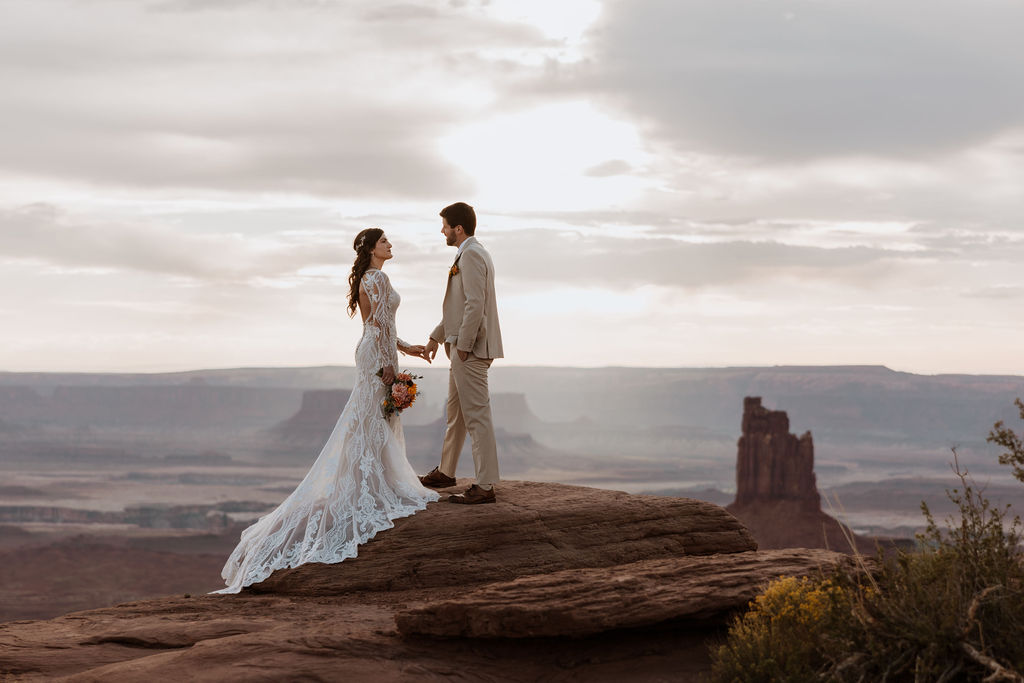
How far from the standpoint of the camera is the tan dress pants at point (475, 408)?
10953 millimetres

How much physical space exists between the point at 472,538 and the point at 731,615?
10.8ft

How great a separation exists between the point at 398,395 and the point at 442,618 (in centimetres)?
347

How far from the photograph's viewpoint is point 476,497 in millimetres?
11445

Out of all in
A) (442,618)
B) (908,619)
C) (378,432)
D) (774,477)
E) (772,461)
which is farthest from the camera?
(774,477)

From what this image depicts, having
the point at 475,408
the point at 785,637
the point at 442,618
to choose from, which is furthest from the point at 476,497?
the point at 785,637

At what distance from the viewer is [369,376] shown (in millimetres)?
11617

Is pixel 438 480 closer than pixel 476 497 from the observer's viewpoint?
No

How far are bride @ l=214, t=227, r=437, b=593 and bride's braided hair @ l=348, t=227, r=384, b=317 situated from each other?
1 cm

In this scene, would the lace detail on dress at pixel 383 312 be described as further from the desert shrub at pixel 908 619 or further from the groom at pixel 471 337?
the desert shrub at pixel 908 619

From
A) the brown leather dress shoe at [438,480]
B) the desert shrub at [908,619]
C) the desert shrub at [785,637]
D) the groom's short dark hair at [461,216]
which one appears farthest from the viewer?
the brown leather dress shoe at [438,480]

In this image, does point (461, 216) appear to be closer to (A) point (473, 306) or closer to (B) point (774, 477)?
(A) point (473, 306)

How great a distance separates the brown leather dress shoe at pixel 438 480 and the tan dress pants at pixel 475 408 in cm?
90

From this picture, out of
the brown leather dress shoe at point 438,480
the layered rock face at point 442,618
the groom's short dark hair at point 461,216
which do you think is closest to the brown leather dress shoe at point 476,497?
the layered rock face at point 442,618

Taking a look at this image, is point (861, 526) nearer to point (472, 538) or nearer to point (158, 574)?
point (158, 574)
